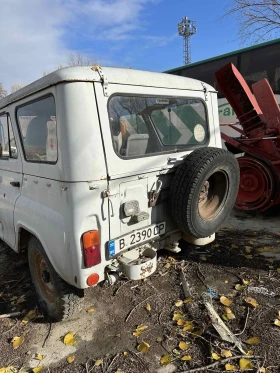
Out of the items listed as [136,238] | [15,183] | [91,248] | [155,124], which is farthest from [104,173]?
[15,183]

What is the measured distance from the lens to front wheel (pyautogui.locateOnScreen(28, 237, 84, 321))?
2.52 metres

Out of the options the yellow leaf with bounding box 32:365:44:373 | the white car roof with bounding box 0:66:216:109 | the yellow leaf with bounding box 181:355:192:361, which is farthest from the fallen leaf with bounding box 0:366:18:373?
the white car roof with bounding box 0:66:216:109

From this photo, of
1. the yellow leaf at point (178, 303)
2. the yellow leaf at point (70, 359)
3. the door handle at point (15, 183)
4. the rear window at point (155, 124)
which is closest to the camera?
the yellow leaf at point (70, 359)

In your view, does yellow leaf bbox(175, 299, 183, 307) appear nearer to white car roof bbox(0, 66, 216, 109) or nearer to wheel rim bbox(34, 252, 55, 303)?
wheel rim bbox(34, 252, 55, 303)

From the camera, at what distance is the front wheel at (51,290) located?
8.26 feet

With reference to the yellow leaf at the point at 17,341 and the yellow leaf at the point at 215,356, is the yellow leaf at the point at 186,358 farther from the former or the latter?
the yellow leaf at the point at 17,341

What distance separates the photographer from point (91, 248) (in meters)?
2.20

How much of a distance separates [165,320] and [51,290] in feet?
3.95

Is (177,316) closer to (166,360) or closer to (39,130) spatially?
(166,360)

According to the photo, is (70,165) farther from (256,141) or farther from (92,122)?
(256,141)

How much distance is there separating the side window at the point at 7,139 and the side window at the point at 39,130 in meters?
0.26

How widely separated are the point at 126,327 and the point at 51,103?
215 cm

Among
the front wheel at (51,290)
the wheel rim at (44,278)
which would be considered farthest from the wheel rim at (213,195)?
the wheel rim at (44,278)

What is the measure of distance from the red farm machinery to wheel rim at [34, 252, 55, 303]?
403 cm
